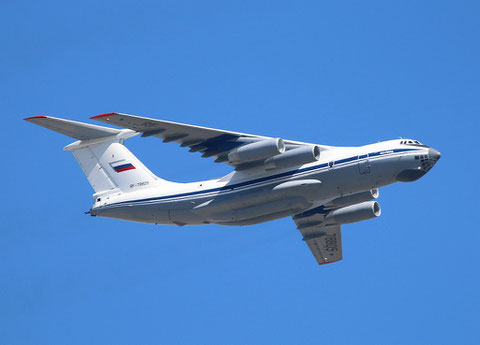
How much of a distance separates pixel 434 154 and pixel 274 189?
3.06 metres

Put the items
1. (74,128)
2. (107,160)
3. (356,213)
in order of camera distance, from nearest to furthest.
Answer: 1. (74,128)
2. (356,213)
3. (107,160)

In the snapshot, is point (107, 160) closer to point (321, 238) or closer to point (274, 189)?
point (274, 189)

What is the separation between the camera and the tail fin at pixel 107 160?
16.9 meters

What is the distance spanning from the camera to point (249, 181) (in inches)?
614

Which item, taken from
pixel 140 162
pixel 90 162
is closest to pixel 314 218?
pixel 140 162

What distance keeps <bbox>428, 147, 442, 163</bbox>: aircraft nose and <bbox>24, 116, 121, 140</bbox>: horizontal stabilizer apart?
6618 mm

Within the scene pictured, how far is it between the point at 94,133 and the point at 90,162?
2.18 feet

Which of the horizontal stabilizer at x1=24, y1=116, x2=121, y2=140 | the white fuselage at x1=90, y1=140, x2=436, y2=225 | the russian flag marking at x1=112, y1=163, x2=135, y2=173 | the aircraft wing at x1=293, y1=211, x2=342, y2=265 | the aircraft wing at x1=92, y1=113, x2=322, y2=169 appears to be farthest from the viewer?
the aircraft wing at x1=293, y1=211, x2=342, y2=265

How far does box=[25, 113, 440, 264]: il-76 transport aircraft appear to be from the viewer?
14961 mm

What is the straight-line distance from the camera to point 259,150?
15.0 meters

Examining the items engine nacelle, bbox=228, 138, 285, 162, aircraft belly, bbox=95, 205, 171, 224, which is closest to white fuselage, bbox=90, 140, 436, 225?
aircraft belly, bbox=95, 205, 171, 224

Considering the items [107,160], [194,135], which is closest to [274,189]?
[194,135]

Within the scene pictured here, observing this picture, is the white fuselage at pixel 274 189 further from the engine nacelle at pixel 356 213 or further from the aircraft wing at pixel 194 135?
the engine nacelle at pixel 356 213

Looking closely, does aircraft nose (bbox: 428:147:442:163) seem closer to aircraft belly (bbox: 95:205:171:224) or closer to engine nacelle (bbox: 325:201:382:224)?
engine nacelle (bbox: 325:201:382:224)
